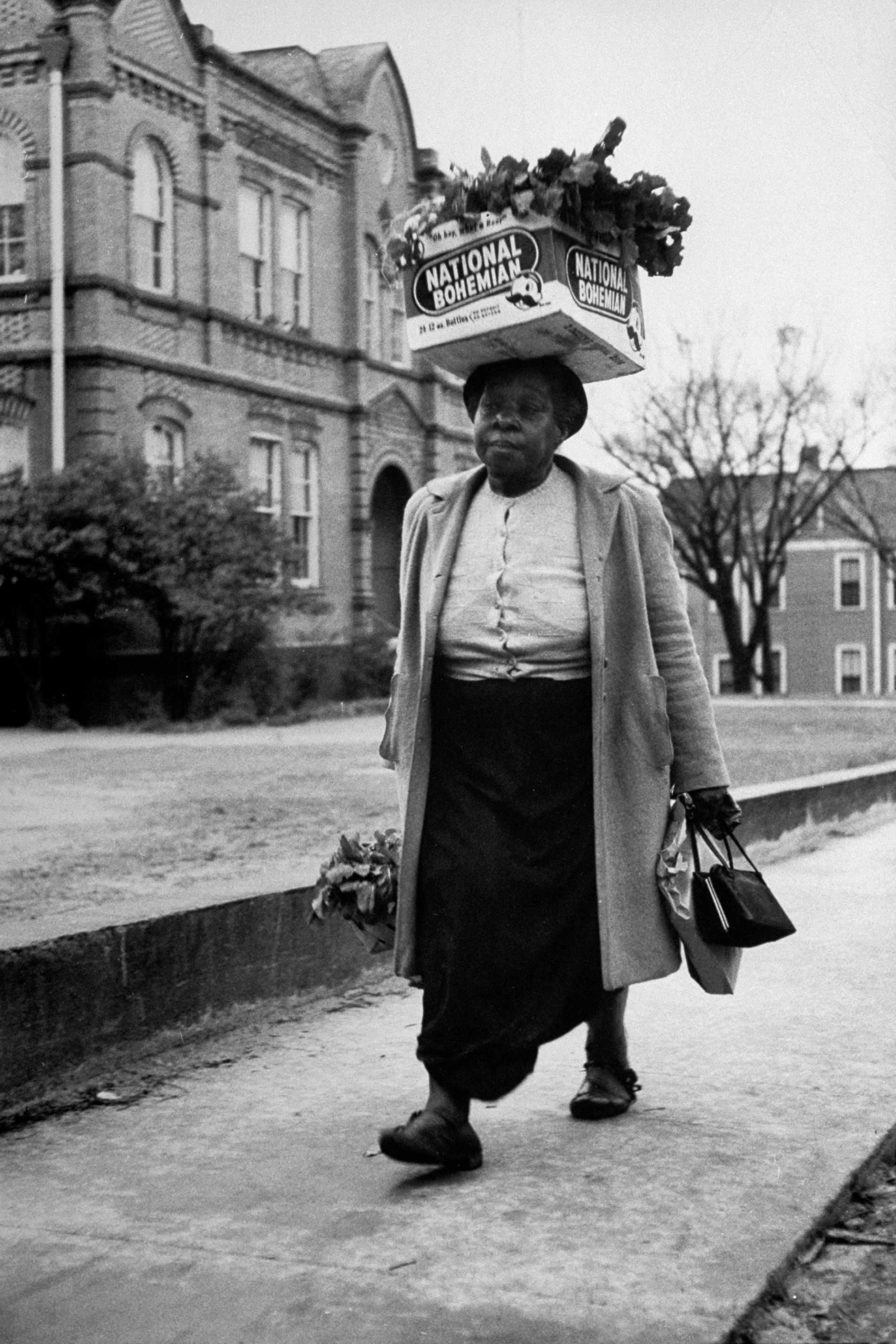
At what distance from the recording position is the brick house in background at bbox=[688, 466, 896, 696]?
231 feet

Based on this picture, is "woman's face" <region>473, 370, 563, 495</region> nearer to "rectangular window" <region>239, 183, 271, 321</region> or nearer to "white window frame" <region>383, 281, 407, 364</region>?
"rectangular window" <region>239, 183, 271, 321</region>

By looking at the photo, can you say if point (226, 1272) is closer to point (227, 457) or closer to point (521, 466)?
point (521, 466)

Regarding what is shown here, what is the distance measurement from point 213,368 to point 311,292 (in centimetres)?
340

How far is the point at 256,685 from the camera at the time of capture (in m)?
22.9

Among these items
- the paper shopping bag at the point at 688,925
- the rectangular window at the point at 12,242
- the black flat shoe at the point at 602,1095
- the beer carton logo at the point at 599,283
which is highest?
the rectangular window at the point at 12,242

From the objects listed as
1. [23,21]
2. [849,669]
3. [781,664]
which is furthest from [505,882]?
[781,664]

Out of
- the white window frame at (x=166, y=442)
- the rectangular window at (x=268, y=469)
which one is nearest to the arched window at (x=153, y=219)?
the white window frame at (x=166, y=442)

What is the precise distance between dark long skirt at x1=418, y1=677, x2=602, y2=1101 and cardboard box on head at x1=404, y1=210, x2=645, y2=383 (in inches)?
30.5

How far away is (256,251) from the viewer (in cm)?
2586

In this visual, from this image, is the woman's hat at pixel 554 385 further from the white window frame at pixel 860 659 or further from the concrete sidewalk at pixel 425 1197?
the white window frame at pixel 860 659

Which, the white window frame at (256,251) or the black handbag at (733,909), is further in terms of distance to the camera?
the white window frame at (256,251)

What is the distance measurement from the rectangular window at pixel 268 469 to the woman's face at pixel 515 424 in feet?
70.4

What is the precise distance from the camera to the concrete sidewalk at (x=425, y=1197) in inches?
119

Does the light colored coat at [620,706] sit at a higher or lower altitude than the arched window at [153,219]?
lower
